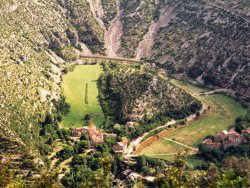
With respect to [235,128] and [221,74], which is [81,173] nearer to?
[235,128]

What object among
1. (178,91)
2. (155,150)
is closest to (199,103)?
(178,91)

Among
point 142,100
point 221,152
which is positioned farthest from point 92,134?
point 221,152

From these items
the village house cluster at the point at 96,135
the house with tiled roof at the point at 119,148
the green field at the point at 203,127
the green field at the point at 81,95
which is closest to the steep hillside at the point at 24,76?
the green field at the point at 81,95

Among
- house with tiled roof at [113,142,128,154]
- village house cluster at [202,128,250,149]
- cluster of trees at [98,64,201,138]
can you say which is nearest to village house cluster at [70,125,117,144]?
cluster of trees at [98,64,201,138]

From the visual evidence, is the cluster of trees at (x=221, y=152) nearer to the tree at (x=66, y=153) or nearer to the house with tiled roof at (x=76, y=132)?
the house with tiled roof at (x=76, y=132)

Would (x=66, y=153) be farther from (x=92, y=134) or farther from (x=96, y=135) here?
(x=96, y=135)

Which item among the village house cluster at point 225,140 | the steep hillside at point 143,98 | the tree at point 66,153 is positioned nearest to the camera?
the tree at point 66,153
